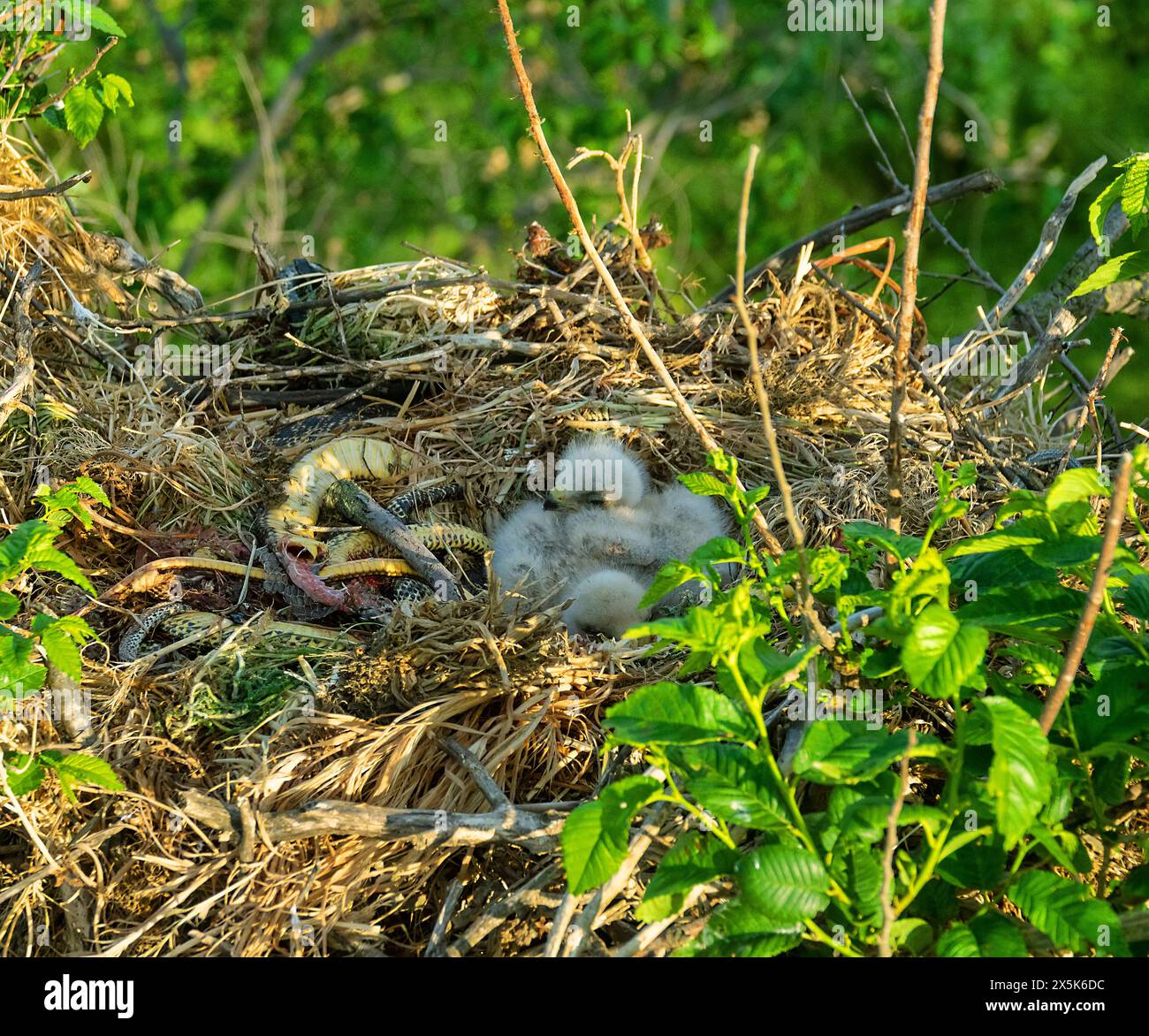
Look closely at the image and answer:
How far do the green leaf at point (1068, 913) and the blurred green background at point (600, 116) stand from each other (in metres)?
6.81

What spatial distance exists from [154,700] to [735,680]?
1.24 meters

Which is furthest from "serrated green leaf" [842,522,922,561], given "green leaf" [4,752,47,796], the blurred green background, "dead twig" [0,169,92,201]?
the blurred green background

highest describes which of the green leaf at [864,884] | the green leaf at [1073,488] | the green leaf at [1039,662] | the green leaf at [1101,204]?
the green leaf at [1101,204]

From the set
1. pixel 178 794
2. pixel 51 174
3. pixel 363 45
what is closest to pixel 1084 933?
pixel 178 794

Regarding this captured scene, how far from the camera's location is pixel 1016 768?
176 centimetres

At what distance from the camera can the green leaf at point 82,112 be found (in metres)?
3.46

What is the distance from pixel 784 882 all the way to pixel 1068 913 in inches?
16.2

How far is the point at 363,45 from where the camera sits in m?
10.9

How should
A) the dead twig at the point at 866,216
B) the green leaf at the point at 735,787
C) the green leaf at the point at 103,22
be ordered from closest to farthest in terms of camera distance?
1. the green leaf at the point at 735,787
2. the green leaf at the point at 103,22
3. the dead twig at the point at 866,216

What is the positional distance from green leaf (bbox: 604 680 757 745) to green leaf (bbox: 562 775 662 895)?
8cm

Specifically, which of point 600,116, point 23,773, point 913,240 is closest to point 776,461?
point 913,240

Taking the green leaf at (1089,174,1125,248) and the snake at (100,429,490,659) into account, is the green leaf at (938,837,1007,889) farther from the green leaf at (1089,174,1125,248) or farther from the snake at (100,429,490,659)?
the snake at (100,429,490,659)

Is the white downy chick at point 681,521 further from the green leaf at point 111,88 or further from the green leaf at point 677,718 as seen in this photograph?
the green leaf at point 111,88

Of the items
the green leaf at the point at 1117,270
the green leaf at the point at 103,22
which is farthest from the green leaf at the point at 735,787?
the green leaf at the point at 103,22
